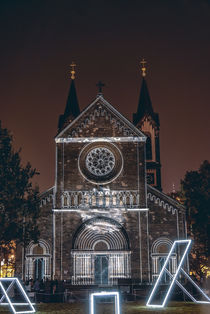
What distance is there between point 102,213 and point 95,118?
8347 mm

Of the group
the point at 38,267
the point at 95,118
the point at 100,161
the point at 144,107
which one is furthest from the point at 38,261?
the point at 144,107

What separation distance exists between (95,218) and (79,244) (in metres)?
2.48

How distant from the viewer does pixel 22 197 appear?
3325cm

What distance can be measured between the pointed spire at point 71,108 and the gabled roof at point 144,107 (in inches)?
275

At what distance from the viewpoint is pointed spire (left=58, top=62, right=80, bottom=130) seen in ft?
174

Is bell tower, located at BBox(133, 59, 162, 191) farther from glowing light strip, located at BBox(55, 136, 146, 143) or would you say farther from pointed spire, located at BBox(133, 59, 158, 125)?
glowing light strip, located at BBox(55, 136, 146, 143)

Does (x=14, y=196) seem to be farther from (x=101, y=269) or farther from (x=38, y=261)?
(x=101, y=269)

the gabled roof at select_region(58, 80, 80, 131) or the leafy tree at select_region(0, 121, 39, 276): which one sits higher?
the gabled roof at select_region(58, 80, 80, 131)

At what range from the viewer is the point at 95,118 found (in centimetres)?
4028

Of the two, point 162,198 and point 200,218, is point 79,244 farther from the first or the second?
point 200,218

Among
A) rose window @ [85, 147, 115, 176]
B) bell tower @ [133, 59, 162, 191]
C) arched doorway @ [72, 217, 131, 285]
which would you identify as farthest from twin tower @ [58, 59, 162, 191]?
arched doorway @ [72, 217, 131, 285]

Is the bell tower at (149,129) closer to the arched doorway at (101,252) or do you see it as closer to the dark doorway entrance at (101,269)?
the arched doorway at (101,252)


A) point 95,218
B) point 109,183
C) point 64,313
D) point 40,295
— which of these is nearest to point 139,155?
point 109,183

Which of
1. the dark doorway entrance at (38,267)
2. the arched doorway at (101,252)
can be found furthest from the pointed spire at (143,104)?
the dark doorway entrance at (38,267)
